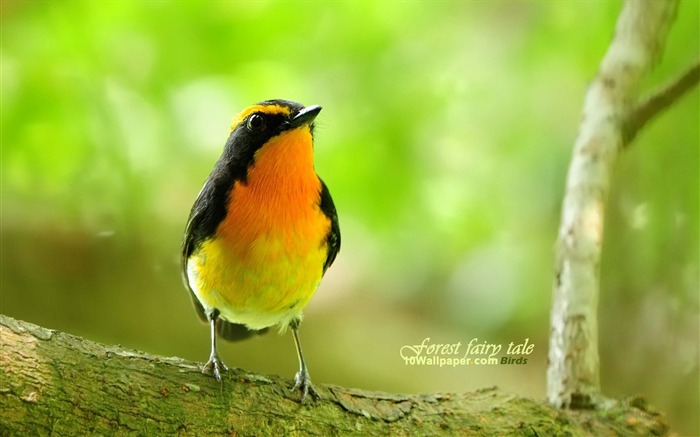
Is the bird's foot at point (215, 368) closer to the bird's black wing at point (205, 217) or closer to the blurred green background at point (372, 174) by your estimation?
the bird's black wing at point (205, 217)

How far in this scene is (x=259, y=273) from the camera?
113 inches

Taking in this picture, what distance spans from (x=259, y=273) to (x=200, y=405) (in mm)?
627

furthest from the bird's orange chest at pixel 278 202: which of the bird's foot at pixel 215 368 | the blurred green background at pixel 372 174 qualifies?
the blurred green background at pixel 372 174

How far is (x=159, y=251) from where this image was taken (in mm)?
4691

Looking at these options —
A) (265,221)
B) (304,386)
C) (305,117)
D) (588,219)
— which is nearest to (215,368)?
(304,386)

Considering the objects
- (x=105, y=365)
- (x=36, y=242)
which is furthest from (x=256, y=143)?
(x=36, y=242)

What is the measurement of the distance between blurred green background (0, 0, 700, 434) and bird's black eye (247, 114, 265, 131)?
1.65m

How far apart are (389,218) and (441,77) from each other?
48.1 inches

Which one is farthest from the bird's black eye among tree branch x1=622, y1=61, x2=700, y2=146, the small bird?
→ tree branch x1=622, y1=61, x2=700, y2=146

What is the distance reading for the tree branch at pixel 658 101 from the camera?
3617 mm

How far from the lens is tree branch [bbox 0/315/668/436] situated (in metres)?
2.06

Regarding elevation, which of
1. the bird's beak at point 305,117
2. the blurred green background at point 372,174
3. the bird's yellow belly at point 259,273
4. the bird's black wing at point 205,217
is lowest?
the bird's yellow belly at point 259,273

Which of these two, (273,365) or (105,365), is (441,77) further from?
(105,365)

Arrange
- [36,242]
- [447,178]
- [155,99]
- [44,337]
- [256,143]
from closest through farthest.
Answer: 1. [44,337]
2. [256,143]
3. [36,242]
4. [155,99]
5. [447,178]
